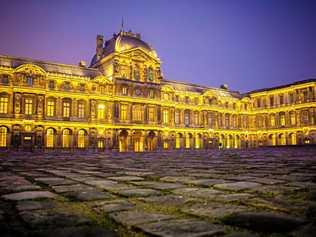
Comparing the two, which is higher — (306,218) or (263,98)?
(263,98)

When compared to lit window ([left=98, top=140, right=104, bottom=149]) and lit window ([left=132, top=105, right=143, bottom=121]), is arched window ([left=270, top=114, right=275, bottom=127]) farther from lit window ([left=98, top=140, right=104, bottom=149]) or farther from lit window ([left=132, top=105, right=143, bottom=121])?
lit window ([left=98, top=140, right=104, bottom=149])

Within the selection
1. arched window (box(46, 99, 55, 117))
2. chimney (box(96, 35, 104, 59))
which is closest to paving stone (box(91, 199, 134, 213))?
arched window (box(46, 99, 55, 117))

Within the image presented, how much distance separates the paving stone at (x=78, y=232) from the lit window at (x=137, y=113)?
37138 millimetres

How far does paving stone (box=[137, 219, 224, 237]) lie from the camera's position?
5.44 ft

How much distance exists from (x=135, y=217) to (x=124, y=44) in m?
39.7

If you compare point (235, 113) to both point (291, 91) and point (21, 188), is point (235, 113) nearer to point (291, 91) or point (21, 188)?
point (291, 91)

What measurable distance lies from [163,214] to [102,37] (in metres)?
45.9

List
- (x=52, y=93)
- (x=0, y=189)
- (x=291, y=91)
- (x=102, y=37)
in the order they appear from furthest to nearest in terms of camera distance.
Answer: (x=291, y=91)
(x=102, y=37)
(x=52, y=93)
(x=0, y=189)

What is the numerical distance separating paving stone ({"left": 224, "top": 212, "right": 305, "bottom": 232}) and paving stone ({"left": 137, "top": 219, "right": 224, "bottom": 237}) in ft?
0.52

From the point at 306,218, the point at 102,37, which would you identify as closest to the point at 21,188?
the point at 306,218

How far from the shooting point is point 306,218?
74.6 inches

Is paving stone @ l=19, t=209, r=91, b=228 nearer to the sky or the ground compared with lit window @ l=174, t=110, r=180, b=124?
nearer to the ground

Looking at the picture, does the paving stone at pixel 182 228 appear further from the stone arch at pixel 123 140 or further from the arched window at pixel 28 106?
the stone arch at pixel 123 140

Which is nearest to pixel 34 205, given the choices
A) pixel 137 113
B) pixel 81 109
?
pixel 81 109
